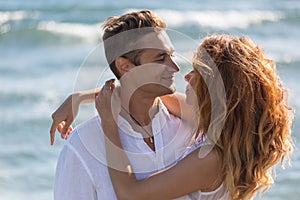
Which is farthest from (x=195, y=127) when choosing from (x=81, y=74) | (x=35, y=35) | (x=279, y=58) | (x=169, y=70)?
(x=35, y=35)

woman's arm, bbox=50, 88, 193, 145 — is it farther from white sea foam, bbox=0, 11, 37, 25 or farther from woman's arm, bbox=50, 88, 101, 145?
white sea foam, bbox=0, 11, 37, 25

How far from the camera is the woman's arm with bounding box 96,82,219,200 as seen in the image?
3199 mm

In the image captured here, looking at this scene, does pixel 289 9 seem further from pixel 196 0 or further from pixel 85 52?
pixel 85 52

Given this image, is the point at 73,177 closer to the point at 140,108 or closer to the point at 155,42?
the point at 140,108

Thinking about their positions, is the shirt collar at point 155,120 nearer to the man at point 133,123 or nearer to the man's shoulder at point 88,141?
the man at point 133,123

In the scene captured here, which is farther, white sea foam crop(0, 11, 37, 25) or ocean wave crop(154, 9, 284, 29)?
ocean wave crop(154, 9, 284, 29)

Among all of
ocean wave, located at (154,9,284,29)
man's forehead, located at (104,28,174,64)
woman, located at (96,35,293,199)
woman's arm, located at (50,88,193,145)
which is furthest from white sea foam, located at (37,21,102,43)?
woman, located at (96,35,293,199)

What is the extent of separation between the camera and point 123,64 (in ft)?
11.0

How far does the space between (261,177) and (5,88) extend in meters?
6.73

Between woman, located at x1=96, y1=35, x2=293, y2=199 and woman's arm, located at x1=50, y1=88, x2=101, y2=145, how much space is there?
242 mm

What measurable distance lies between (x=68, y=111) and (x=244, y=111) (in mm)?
787

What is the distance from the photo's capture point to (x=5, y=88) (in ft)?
31.6

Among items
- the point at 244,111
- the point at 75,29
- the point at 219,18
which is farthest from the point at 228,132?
the point at 219,18

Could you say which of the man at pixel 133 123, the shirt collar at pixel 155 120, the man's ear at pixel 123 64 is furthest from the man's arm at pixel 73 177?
the man's ear at pixel 123 64
